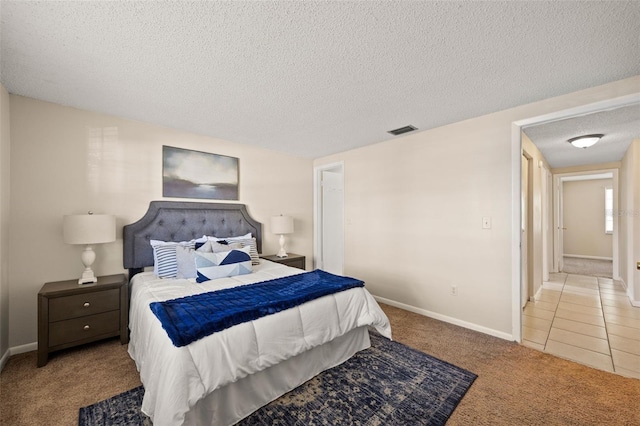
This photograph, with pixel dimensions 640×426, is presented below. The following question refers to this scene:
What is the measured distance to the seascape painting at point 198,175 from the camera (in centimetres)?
Result: 320

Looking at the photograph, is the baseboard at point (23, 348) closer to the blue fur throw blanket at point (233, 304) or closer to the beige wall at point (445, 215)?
the blue fur throw blanket at point (233, 304)

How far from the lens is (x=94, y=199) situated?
8.94 feet

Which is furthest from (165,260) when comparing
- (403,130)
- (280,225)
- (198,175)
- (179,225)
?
(403,130)

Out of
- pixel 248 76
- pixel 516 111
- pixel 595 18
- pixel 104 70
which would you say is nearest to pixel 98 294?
pixel 104 70

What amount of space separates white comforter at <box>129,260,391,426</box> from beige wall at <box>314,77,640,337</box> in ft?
4.13

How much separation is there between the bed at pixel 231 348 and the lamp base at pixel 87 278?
1.04ft

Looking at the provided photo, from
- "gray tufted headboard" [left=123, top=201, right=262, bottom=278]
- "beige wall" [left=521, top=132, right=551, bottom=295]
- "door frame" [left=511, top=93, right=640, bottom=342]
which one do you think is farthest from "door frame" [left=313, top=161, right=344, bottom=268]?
"beige wall" [left=521, top=132, right=551, bottom=295]

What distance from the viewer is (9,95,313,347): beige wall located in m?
2.38

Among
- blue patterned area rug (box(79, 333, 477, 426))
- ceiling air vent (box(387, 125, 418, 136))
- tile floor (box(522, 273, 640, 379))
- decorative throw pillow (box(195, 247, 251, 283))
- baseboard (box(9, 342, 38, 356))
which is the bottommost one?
tile floor (box(522, 273, 640, 379))

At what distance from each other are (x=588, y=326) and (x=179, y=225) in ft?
16.2

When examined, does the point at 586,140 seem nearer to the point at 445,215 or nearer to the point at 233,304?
the point at 445,215

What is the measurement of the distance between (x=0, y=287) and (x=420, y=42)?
12.3 feet

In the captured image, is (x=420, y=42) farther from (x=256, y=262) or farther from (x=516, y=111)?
(x=256, y=262)

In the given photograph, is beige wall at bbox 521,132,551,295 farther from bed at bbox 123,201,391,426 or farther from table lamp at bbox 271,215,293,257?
table lamp at bbox 271,215,293,257
